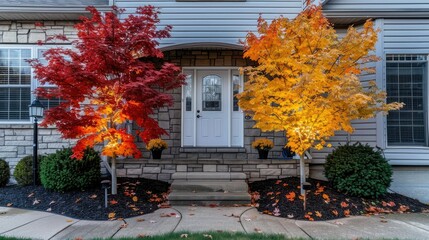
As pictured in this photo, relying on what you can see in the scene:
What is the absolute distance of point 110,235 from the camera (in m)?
3.80

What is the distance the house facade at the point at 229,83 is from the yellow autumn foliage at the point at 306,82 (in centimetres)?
153

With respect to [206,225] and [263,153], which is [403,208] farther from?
[206,225]

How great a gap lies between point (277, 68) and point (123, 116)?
2.86m

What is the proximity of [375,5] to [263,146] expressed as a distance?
4.41m

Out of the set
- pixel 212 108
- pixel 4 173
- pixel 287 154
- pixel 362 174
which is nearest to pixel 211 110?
pixel 212 108

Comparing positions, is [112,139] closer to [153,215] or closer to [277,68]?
[153,215]

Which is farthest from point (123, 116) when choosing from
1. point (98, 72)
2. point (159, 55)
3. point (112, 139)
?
point (159, 55)

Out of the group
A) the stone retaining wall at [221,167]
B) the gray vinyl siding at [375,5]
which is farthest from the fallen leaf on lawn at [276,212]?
the gray vinyl siding at [375,5]

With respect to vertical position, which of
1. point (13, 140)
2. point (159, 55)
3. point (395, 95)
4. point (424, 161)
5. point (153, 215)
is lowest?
point (153, 215)

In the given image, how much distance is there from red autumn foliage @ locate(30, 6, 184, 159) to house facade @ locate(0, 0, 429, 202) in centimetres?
168

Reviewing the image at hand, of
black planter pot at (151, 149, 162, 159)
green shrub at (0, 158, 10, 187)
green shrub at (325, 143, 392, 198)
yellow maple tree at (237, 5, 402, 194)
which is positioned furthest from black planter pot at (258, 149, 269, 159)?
green shrub at (0, 158, 10, 187)

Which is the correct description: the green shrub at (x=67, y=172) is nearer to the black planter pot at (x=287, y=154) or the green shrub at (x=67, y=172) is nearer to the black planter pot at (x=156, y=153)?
the black planter pot at (x=156, y=153)

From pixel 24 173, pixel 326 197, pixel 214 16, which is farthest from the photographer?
pixel 214 16

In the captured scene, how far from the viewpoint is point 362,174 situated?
543 cm
